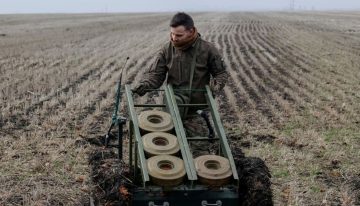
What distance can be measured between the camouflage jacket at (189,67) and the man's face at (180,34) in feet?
0.56

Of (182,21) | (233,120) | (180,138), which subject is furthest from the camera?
(233,120)

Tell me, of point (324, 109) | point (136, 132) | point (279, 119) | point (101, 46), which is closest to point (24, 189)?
point (136, 132)

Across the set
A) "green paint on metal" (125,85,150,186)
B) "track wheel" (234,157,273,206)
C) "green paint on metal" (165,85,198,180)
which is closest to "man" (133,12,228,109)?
"green paint on metal" (165,85,198,180)

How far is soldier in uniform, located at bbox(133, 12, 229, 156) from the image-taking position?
17.5 feet

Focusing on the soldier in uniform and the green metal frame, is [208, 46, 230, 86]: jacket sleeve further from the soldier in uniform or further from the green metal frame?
the green metal frame

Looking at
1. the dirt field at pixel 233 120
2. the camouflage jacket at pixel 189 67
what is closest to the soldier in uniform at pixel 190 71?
the camouflage jacket at pixel 189 67

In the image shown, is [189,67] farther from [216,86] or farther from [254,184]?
[254,184]

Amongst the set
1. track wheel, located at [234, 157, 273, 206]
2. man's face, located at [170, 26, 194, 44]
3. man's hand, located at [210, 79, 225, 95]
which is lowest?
track wheel, located at [234, 157, 273, 206]

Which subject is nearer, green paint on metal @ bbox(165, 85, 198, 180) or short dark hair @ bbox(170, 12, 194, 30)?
green paint on metal @ bbox(165, 85, 198, 180)

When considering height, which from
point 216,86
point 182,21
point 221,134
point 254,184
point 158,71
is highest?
point 182,21

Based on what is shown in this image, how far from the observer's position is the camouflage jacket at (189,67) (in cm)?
544

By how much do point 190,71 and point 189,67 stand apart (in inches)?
1.6

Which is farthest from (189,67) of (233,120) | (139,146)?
(233,120)

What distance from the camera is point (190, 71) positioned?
5.46 meters
